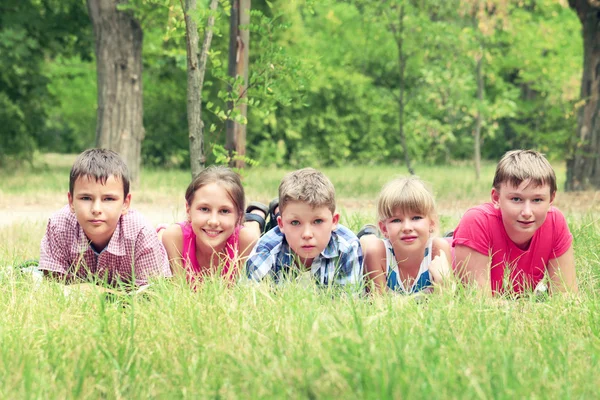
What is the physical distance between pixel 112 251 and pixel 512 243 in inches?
89.8

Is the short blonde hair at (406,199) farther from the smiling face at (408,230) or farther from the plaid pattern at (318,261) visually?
the plaid pattern at (318,261)

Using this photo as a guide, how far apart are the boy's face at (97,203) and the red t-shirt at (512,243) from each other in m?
1.94

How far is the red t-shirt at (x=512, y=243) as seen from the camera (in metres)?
4.55

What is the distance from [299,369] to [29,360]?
99 cm

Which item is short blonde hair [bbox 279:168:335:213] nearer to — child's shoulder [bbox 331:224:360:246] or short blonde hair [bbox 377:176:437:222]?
child's shoulder [bbox 331:224:360:246]

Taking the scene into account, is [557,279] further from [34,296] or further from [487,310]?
[34,296]

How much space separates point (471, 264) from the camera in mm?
4543

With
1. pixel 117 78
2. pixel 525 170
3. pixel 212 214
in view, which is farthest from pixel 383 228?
pixel 117 78

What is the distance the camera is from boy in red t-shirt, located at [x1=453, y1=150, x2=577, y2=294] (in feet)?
14.5

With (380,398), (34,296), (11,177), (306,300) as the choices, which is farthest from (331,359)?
(11,177)

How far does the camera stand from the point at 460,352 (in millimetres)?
2898

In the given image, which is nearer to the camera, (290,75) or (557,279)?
(557,279)

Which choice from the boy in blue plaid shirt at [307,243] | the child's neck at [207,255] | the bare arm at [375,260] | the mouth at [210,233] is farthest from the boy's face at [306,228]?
the child's neck at [207,255]

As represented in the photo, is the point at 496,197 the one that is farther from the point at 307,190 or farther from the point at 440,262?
the point at 307,190
